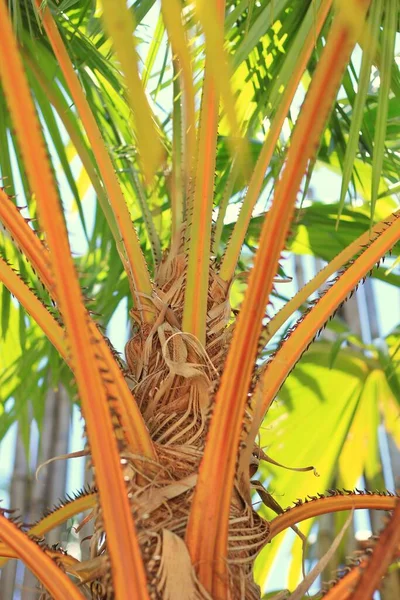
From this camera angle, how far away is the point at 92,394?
501 millimetres

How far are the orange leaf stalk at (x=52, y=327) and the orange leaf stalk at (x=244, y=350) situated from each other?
94 mm

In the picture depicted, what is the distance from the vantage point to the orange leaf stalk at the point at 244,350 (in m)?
0.45

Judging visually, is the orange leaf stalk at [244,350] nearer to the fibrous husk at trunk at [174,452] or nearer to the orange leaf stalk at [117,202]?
the fibrous husk at trunk at [174,452]

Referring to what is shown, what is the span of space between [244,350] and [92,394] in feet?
0.36

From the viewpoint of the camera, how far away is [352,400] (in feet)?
5.21

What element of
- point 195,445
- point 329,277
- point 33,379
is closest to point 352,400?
point 33,379

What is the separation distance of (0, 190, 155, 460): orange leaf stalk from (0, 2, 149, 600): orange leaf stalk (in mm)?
65

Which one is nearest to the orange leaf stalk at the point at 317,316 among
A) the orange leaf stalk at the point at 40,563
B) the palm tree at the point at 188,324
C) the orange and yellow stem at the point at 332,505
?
the palm tree at the point at 188,324

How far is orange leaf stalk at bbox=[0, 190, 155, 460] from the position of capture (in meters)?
0.61

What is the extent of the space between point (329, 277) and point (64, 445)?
158 cm

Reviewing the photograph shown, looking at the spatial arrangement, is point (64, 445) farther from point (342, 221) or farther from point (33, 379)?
point (342, 221)

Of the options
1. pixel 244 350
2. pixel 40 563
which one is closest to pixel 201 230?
pixel 244 350

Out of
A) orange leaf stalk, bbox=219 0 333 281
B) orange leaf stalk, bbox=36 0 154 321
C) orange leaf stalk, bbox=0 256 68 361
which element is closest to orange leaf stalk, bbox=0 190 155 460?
orange leaf stalk, bbox=0 256 68 361

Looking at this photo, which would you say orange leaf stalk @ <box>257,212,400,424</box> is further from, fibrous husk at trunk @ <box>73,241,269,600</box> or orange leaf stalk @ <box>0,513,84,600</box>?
orange leaf stalk @ <box>0,513,84,600</box>
